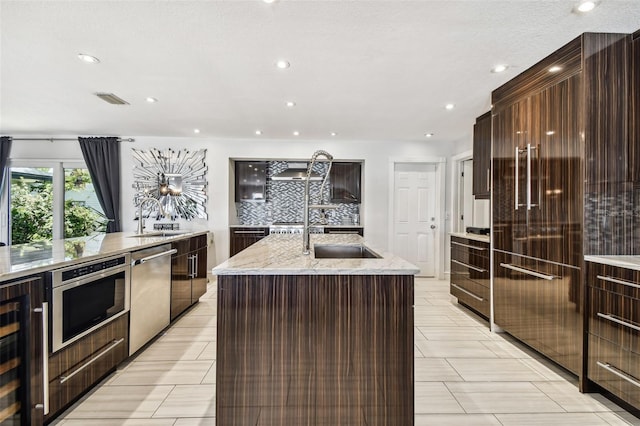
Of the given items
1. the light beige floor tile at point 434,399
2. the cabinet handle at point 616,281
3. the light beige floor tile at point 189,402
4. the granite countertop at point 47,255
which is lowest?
the light beige floor tile at point 434,399

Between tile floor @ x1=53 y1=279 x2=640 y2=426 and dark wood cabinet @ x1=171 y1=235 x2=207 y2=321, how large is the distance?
1.28 feet

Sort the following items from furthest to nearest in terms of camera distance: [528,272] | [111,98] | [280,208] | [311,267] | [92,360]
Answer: [280,208] → [111,98] → [528,272] → [92,360] → [311,267]

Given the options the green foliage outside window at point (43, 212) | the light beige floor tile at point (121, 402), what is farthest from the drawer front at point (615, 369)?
the green foliage outside window at point (43, 212)

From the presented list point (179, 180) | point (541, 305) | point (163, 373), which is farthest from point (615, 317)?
point (179, 180)

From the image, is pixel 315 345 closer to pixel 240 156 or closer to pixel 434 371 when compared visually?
pixel 434 371

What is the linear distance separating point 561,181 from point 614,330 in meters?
1.02

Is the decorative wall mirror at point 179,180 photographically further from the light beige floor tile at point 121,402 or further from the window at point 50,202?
the light beige floor tile at point 121,402

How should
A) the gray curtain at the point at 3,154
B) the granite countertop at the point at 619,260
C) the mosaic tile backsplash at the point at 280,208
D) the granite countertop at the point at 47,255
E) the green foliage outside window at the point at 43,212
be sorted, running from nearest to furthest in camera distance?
1. the granite countertop at the point at 47,255
2. the granite countertop at the point at 619,260
3. the gray curtain at the point at 3,154
4. the green foliage outside window at the point at 43,212
5. the mosaic tile backsplash at the point at 280,208

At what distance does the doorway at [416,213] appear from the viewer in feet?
18.3

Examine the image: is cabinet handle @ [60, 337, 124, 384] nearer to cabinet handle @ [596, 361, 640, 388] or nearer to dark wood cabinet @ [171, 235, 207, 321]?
dark wood cabinet @ [171, 235, 207, 321]

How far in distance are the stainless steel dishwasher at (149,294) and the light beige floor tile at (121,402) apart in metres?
0.42

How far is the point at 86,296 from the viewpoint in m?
1.92

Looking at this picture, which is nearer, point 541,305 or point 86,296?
point 86,296

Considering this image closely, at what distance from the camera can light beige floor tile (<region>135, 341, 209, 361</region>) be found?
100 inches
